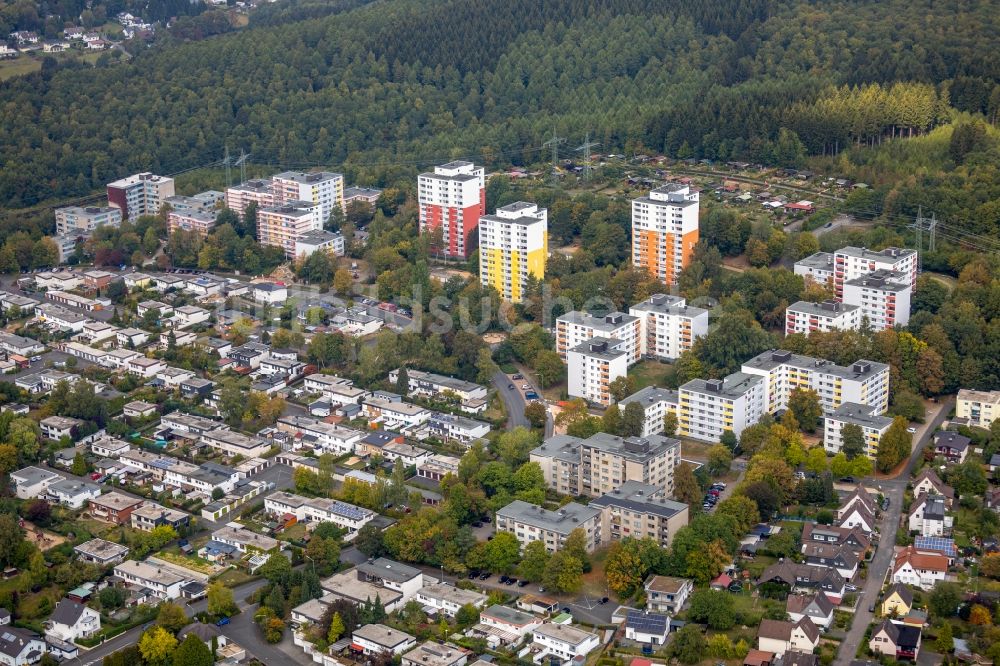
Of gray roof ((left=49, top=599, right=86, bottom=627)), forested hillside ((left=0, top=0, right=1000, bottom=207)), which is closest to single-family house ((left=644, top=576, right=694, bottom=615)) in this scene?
gray roof ((left=49, top=599, right=86, bottom=627))

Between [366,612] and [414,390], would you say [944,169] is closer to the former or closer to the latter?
[414,390]

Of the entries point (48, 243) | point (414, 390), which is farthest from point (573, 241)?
point (48, 243)

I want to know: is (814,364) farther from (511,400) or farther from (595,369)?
(511,400)

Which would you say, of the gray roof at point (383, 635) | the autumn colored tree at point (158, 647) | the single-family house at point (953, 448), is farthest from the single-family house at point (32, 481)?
the single-family house at point (953, 448)

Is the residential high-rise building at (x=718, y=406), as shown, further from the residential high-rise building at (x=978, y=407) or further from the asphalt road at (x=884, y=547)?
the residential high-rise building at (x=978, y=407)

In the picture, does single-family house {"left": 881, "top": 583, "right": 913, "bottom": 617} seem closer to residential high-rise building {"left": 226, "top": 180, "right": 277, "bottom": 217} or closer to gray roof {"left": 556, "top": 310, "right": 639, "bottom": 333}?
gray roof {"left": 556, "top": 310, "right": 639, "bottom": 333}

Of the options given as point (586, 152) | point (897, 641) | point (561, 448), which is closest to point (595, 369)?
point (561, 448)
